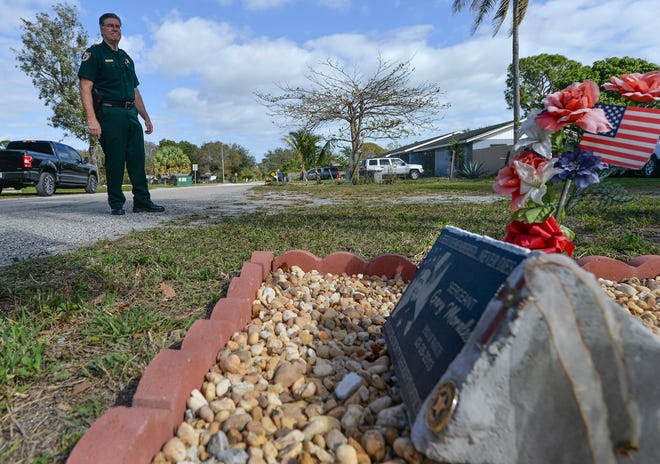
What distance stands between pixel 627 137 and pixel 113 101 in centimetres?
537

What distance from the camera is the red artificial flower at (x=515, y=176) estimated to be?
178cm

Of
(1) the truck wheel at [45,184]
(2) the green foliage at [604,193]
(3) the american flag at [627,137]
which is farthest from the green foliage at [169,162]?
(3) the american flag at [627,137]

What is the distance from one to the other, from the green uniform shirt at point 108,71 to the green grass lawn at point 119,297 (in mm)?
1889

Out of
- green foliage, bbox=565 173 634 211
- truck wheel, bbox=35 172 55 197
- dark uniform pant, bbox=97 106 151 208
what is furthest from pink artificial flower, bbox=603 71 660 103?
truck wheel, bbox=35 172 55 197

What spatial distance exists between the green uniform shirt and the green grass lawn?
6.20 ft

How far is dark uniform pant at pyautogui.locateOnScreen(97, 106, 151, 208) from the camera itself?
5199 millimetres

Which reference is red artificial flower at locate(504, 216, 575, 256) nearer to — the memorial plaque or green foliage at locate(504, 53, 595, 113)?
the memorial plaque

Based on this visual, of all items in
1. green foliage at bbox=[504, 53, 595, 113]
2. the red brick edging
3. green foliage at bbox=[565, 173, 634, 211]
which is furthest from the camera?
green foliage at bbox=[504, 53, 595, 113]

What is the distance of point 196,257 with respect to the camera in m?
3.25

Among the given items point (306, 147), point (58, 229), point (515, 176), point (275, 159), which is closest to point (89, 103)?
point (58, 229)

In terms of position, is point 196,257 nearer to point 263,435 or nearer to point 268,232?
point 268,232

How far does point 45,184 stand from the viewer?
1180cm

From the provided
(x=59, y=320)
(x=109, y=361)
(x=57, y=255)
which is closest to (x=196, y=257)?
(x=57, y=255)

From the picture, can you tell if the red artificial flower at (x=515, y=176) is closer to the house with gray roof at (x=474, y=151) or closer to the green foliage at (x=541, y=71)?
the house with gray roof at (x=474, y=151)
